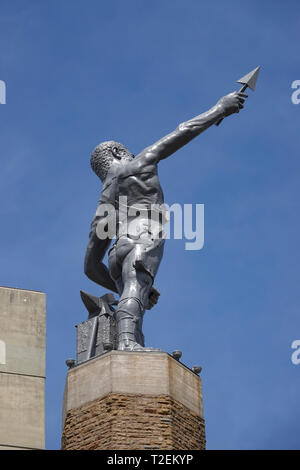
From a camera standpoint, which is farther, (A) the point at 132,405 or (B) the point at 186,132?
(B) the point at 186,132

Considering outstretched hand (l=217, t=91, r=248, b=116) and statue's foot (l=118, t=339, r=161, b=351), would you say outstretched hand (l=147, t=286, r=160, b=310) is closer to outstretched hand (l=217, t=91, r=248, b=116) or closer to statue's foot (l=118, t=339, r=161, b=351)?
statue's foot (l=118, t=339, r=161, b=351)

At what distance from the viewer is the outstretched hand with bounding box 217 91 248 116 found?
23.7 metres

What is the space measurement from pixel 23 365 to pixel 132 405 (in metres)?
23.0

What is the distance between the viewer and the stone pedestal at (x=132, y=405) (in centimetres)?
2039

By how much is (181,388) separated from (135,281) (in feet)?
6.51

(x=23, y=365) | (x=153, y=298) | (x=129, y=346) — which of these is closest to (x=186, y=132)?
(x=153, y=298)

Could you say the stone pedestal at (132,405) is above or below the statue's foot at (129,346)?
below

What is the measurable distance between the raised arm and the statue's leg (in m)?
1.86

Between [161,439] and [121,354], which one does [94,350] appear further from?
[161,439]

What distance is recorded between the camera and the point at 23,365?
4338cm

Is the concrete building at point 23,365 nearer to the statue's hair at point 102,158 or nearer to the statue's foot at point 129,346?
the statue's hair at point 102,158

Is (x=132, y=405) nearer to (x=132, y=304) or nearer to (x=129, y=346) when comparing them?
(x=129, y=346)

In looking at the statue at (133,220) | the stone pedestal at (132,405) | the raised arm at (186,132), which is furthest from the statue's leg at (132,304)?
the raised arm at (186,132)
